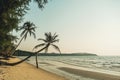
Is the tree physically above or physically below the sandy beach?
above

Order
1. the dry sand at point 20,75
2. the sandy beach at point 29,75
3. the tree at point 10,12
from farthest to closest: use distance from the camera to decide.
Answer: the sandy beach at point 29,75 → the dry sand at point 20,75 → the tree at point 10,12

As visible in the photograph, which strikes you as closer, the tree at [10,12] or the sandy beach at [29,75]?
the tree at [10,12]

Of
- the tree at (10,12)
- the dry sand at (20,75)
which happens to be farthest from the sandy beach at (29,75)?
the tree at (10,12)

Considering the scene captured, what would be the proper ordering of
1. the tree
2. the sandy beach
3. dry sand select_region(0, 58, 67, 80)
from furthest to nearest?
1. the sandy beach
2. dry sand select_region(0, 58, 67, 80)
3. the tree

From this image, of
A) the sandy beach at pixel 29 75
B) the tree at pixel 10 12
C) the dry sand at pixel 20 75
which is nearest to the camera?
the tree at pixel 10 12

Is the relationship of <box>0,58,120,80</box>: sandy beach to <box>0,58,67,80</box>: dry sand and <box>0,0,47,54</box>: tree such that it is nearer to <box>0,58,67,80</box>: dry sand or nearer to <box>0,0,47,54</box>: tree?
<box>0,58,67,80</box>: dry sand

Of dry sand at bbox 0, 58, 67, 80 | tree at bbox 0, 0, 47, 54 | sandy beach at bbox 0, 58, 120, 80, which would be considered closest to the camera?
tree at bbox 0, 0, 47, 54

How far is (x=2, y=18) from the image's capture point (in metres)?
12.8

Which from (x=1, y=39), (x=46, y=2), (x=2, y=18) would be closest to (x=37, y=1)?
(x=46, y=2)

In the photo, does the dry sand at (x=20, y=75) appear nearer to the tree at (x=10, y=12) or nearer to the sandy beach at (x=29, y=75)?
the sandy beach at (x=29, y=75)

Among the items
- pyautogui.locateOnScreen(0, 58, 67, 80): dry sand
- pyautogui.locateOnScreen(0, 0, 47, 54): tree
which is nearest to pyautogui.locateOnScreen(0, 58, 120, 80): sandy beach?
pyautogui.locateOnScreen(0, 58, 67, 80): dry sand

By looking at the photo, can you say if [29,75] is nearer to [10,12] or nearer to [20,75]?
[20,75]

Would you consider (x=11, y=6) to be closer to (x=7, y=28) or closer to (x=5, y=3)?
(x=5, y=3)

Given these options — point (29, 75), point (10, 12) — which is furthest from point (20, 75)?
point (10, 12)
